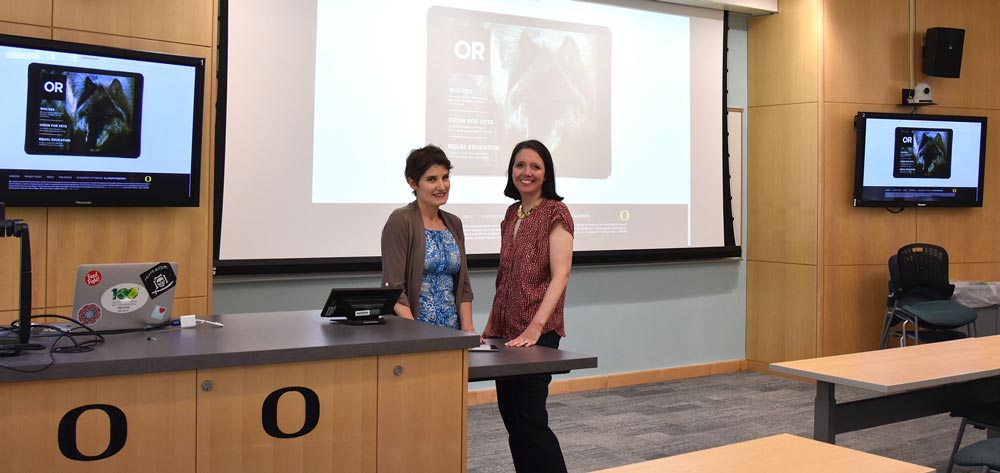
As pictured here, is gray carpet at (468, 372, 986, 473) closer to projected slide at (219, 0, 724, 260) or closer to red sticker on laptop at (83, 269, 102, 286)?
projected slide at (219, 0, 724, 260)

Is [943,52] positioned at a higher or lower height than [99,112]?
higher

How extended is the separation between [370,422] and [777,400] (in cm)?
420

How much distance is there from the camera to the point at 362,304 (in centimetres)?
326

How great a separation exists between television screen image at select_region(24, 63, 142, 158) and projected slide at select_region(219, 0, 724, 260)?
0.99 metres

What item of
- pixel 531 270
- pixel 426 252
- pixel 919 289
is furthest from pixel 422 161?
pixel 919 289

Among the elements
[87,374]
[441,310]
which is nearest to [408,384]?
[441,310]

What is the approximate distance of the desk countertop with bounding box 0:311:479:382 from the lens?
242cm

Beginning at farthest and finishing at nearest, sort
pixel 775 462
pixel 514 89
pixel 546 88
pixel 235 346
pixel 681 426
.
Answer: pixel 546 88
pixel 514 89
pixel 681 426
pixel 235 346
pixel 775 462

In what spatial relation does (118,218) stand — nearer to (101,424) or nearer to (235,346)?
(235,346)

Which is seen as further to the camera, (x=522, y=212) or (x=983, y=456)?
(x=522, y=212)

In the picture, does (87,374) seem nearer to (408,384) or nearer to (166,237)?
(408,384)

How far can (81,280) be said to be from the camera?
2.89 metres

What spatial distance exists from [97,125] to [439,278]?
1.76 m

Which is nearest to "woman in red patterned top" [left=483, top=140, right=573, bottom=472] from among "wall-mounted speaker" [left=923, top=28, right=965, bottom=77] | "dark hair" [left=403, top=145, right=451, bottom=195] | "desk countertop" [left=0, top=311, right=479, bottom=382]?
"dark hair" [left=403, top=145, right=451, bottom=195]
